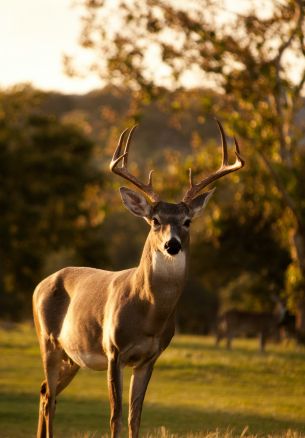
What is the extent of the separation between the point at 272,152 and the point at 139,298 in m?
18.2

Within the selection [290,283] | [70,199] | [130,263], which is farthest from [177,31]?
[130,263]

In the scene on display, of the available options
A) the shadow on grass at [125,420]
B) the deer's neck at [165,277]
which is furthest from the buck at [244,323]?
the deer's neck at [165,277]

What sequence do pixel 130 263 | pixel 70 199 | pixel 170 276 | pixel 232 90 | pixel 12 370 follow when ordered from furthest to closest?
pixel 130 263 < pixel 70 199 < pixel 232 90 < pixel 12 370 < pixel 170 276

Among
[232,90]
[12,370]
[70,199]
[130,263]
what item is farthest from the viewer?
[130,263]

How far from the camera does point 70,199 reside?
45.4 metres

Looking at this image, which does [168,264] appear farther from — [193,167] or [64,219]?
[64,219]

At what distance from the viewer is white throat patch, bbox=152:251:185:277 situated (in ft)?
34.3

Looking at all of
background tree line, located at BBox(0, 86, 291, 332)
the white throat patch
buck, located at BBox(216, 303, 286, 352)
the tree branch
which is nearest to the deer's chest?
the white throat patch

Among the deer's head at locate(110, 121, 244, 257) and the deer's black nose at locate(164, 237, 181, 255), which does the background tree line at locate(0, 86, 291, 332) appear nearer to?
the deer's head at locate(110, 121, 244, 257)

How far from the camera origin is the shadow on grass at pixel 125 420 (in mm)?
15070

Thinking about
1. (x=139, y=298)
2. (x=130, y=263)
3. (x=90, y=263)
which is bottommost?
(x=130, y=263)

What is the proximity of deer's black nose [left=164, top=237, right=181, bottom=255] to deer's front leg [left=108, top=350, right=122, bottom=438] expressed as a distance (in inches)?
45.2

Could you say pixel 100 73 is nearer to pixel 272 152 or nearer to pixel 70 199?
pixel 272 152

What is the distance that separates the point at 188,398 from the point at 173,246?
9649 mm
